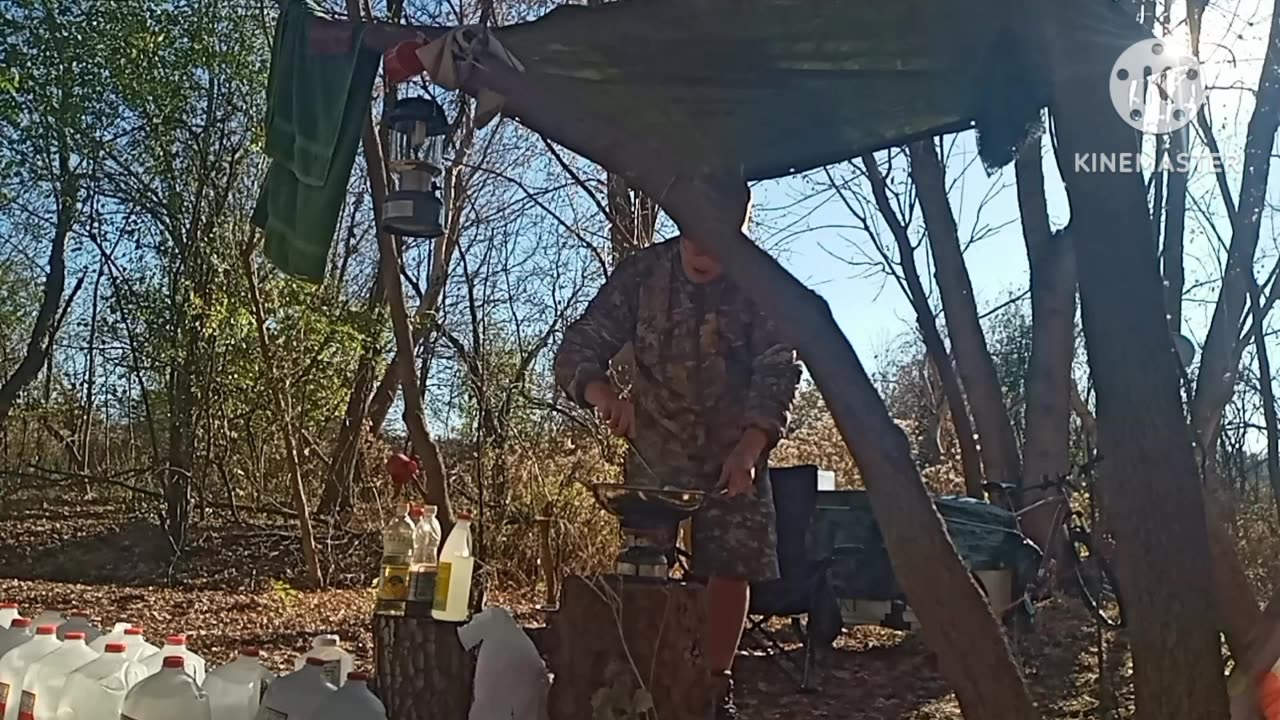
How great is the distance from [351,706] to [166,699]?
0.31 metres

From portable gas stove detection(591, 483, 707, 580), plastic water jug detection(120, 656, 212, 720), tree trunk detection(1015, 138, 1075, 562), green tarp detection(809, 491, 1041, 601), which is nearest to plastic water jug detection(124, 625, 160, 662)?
plastic water jug detection(120, 656, 212, 720)

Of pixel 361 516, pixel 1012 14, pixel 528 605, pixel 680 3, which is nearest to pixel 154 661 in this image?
pixel 680 3

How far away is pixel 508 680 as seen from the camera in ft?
7.17

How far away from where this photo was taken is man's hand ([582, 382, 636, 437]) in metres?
2.58

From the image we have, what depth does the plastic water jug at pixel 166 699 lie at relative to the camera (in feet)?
6.36

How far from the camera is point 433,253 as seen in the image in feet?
26.8

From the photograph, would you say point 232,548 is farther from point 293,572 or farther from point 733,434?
point 733,434

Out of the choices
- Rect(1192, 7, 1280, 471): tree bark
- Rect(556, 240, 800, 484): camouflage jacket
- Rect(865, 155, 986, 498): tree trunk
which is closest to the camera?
Rect(556, 240, 800, 484): camouflage jacket

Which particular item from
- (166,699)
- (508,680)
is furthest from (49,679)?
(508,680)

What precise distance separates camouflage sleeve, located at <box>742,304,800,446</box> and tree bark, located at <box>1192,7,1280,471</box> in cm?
247

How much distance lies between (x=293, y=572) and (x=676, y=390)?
19.2 feet

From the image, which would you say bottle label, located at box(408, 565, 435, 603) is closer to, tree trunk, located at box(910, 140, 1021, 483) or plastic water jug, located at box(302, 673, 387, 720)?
plastic water jug, located at box(302, 673, 387, 720)

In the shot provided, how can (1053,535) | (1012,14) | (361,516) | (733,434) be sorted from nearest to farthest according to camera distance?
(1012,14)
(733,434)
(1053,535)
(361,516)

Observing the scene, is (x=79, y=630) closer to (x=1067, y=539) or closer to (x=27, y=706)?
(x=27, y=706)
